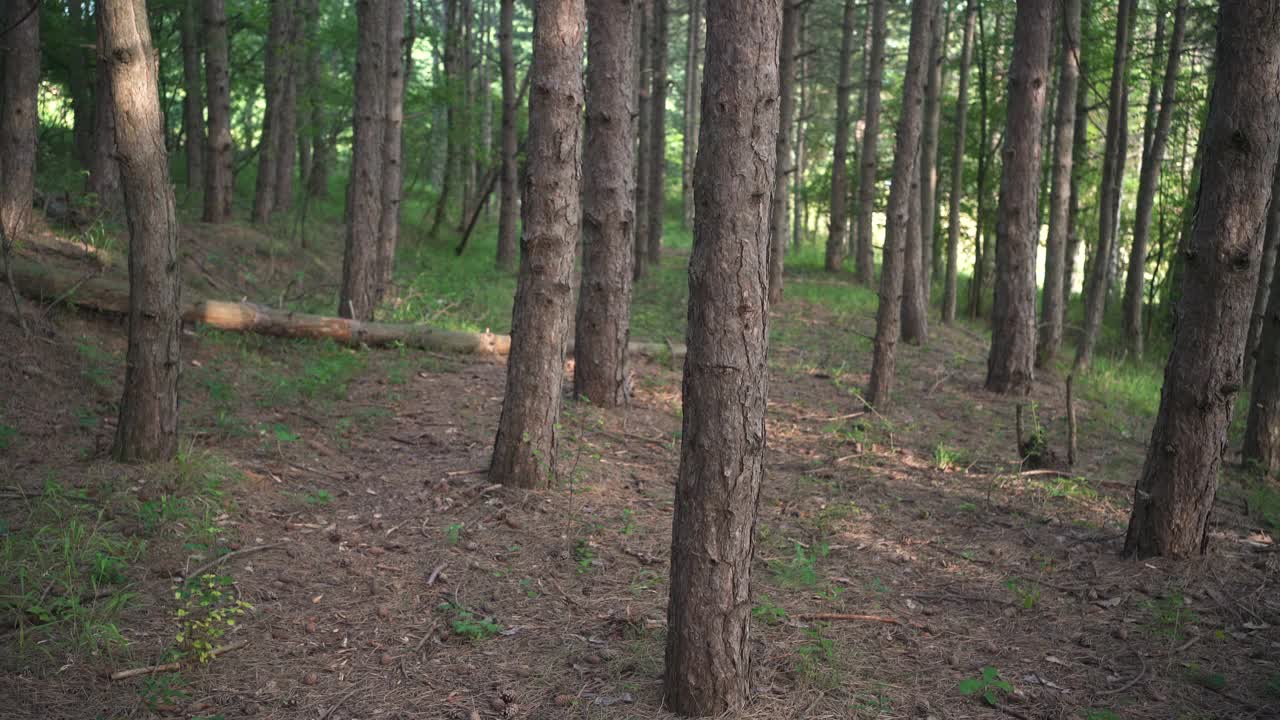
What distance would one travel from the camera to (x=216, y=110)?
46.4 feet

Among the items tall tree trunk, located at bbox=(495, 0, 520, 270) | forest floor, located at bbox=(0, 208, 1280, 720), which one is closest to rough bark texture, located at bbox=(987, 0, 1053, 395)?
forest floor, located at bbox=(0, 208, 1280, 720)

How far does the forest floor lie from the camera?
4277 millimetres

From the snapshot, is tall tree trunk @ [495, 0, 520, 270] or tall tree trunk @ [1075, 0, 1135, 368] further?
tall tree trunk @ [495, 0, 520, 270]

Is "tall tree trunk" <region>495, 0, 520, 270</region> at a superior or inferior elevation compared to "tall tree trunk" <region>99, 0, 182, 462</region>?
superior

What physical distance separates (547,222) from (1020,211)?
7132 mm

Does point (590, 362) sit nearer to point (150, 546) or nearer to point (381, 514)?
point (381, 514)

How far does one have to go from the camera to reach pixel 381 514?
6199mm

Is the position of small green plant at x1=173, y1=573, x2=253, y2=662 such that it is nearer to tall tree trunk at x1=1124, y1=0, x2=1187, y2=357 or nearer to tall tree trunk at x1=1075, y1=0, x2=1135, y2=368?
tall tree trunk at x1=1075, y1=0, x2=1135, y2=368

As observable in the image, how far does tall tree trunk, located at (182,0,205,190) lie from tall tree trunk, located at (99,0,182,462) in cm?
1170

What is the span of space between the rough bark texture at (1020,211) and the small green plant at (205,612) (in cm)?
927

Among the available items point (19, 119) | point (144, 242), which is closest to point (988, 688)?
point (144, 242)

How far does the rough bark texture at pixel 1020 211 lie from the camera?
10.6m

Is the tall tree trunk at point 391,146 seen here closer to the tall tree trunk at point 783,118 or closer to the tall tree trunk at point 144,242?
the tall tree trunk at point 783,118

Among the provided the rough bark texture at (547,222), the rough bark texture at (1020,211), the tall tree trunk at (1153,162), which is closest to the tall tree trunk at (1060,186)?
the rough bark texture at (1020,211)
